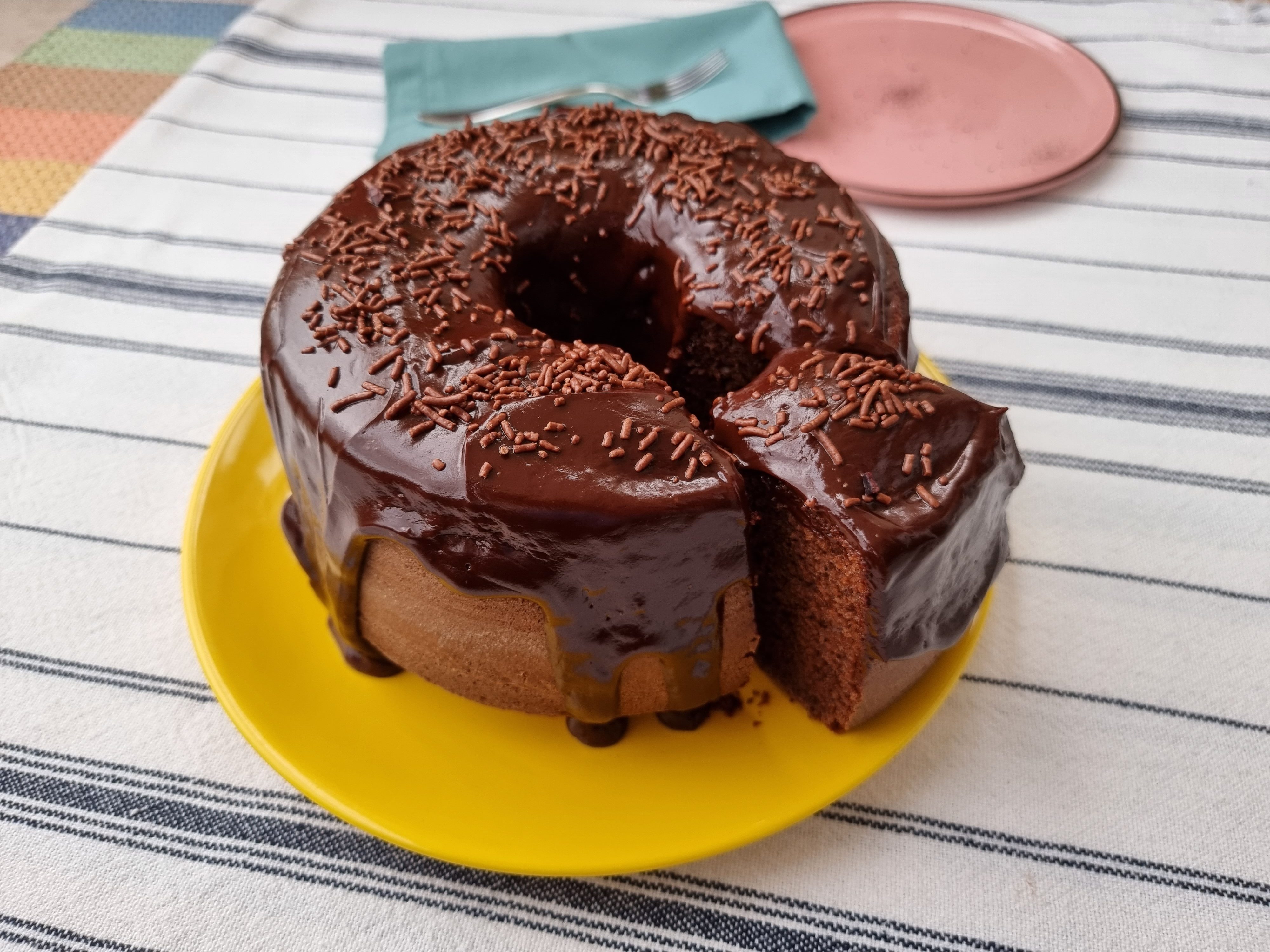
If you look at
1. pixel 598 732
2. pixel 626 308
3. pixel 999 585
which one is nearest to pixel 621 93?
pixel 626 308

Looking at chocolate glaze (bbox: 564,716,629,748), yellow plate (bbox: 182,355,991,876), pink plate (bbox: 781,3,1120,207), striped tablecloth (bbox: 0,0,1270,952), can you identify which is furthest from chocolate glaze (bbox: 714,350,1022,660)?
pink plate (bbox: 781,3,1120,207)

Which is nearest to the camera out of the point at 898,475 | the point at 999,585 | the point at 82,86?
the point at 898,475

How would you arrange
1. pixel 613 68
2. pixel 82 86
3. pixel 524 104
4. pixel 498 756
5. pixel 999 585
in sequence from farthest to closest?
pixel 82 86 → pixel 613 68 → pixel 524 104 → pixel 999 585 → pixel 498 756

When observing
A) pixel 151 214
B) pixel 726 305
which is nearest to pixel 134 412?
pixel 151 214

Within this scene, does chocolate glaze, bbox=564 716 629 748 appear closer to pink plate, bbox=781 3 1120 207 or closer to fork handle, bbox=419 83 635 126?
pink plate, bbox=781 3 1120 207

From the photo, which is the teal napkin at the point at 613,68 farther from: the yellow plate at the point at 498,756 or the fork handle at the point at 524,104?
the yellow plate at the point at 498,756

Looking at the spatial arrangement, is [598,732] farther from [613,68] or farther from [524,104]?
[613,68]
